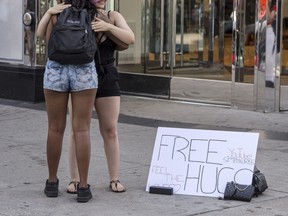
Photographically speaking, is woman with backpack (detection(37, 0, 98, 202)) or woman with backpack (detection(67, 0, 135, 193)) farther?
woman with backpack (detection(67, 0, 135, 193))

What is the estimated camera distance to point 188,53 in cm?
1186

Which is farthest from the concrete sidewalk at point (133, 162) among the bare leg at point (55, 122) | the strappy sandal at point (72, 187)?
the bare leg at point (55, 122)

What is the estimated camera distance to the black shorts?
19.9 feet

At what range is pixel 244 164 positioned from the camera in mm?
6094

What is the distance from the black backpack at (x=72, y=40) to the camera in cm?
561

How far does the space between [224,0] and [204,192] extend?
5.71 m

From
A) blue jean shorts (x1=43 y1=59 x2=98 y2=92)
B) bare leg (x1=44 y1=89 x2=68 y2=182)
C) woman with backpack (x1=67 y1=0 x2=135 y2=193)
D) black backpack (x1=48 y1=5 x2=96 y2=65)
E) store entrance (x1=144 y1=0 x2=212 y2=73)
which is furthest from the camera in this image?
store entrance (x1=144 y1=0 x2=212 y2=73)

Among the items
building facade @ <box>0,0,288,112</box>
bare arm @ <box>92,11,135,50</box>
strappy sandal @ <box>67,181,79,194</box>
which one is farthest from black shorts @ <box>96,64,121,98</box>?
building facade @ <box>0,0,288,112</box>

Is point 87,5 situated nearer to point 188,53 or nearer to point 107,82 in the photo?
point 107,82

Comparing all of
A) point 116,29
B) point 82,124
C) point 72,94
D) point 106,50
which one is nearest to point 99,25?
point 116,29

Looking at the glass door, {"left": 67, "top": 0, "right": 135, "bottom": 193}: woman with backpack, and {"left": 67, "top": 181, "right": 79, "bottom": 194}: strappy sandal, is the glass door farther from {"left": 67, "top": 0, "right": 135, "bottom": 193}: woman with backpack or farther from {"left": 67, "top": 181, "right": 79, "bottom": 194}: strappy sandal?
{"left": 67, "top": 181, "right": 79, "bottom": 194}: strappy sandal

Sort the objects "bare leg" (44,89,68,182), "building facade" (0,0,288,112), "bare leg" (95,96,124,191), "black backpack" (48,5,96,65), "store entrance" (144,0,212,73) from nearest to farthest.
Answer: "black backpack" (48,5,96,65)
"bare leg" (44,89,68,182)
"bare leg" (95,96,124,191)
"building facade" (0,0,288,112)
"store entrance" (144,0,212,73)

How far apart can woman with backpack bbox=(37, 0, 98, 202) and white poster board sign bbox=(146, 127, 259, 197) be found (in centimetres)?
71

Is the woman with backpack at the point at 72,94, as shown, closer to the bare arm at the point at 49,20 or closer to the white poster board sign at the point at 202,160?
the bare arm at the point at 49,20
